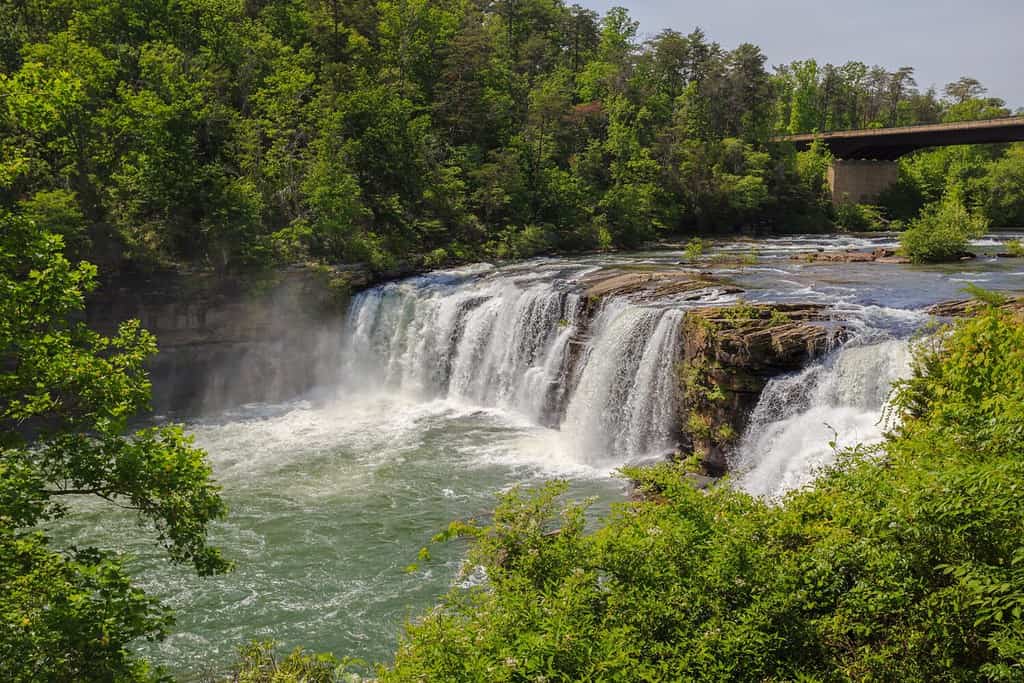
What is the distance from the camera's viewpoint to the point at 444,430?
1998 centimetres

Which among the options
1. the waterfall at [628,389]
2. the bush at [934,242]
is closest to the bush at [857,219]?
the bush at [934,242]

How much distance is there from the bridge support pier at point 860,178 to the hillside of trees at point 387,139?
139 cm

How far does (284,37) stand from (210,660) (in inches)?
1396

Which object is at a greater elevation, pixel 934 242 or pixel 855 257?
pixel 934 242

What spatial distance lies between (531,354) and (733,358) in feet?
23.6

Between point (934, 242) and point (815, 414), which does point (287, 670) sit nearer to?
point (815, 414)

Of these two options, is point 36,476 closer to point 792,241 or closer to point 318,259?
point 318,259

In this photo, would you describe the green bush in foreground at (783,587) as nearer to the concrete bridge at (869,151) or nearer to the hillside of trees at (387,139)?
the hillside of trees at (387,139)

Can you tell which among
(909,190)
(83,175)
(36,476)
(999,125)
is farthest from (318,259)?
(909,190)

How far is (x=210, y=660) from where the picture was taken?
1032 centimetres

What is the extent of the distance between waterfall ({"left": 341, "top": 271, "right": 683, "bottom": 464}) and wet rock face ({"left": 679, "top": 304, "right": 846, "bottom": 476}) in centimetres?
74

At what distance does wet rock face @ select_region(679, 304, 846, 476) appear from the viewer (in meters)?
14.8

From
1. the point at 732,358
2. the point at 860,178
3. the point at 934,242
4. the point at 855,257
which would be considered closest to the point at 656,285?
the point at 732,358

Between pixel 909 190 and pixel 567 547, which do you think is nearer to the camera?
pixel 567 547
